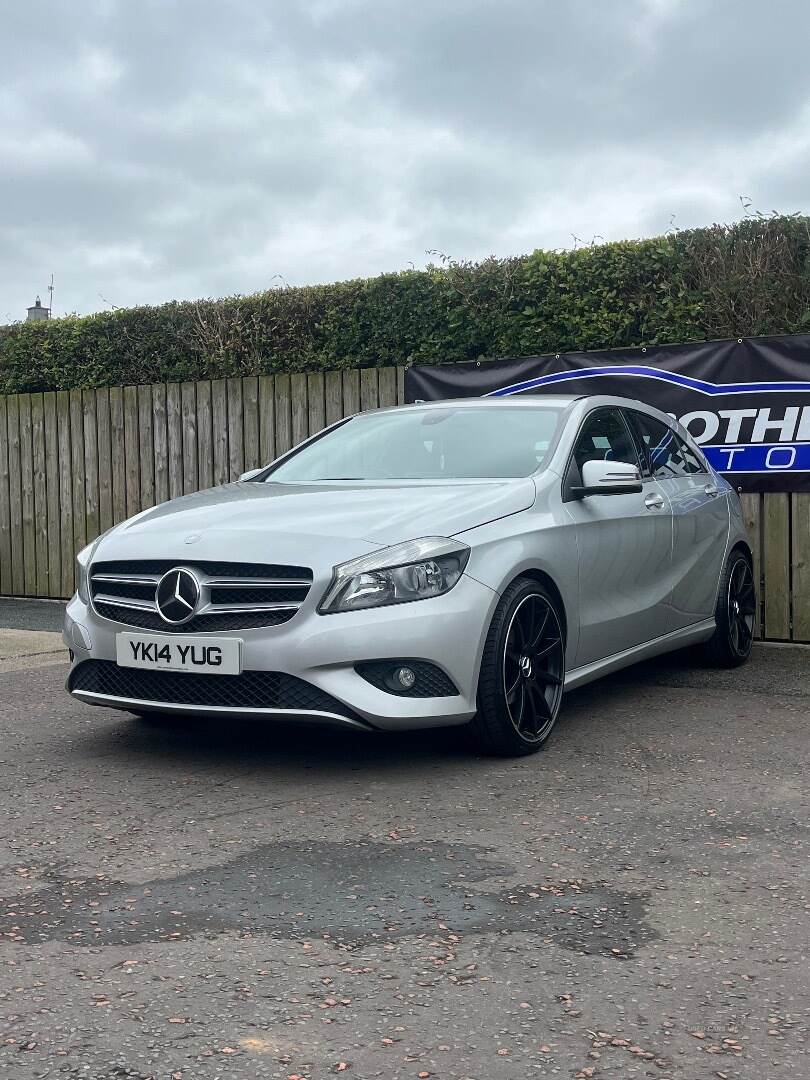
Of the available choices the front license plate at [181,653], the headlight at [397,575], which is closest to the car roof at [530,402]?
the headlight at [397,575]

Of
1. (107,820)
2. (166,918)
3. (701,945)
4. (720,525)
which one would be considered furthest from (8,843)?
(720,525)

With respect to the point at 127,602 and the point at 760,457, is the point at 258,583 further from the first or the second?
the point at 760,457

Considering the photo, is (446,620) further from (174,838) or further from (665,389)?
(665,389)

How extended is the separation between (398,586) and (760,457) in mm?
4645

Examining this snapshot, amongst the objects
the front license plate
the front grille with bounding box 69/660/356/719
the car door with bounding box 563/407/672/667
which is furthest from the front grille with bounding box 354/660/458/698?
the car door with bounding box 563/407/672/667

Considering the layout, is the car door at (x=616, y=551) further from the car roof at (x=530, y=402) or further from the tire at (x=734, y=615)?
the tire at (x=734, y=615)

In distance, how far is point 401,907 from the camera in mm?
3410

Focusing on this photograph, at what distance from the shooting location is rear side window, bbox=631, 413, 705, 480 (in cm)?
682

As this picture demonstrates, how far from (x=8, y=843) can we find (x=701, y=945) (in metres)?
2.15

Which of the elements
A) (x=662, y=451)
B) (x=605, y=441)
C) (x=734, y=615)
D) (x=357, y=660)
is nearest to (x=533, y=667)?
(x=357, y=660)

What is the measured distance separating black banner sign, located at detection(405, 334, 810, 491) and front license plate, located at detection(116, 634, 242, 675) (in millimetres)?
4998

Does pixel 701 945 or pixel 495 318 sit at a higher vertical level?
pixel 495 318

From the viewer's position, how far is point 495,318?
977 centimetres

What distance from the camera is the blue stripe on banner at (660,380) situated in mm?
8547
